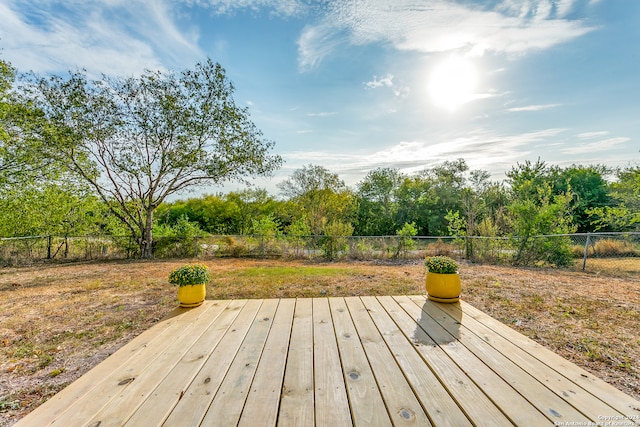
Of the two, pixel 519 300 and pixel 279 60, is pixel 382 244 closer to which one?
pixel 519 300

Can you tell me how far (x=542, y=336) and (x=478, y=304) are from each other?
113 cm

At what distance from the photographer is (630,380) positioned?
2010mm

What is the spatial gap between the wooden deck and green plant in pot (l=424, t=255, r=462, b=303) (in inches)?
26.9

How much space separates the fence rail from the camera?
7336 millimetres

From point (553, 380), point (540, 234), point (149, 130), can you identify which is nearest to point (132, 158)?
point (149, 130)

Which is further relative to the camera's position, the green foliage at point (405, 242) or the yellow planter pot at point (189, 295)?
the green foliage at point (405, 242)

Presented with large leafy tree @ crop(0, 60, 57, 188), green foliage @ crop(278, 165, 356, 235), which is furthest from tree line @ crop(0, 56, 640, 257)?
green foliage @ crop(278, 165, 356, 235)

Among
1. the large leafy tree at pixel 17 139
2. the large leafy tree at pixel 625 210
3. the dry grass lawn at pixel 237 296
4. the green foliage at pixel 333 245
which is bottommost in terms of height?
the dry grass lawn at pixel 237 296

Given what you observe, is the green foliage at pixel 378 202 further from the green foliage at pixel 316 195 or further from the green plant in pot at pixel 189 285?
the green plant in pot at pixel 189 285

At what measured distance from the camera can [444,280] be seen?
3.20 m

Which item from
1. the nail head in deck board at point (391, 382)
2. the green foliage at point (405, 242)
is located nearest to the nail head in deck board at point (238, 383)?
the nail head in deck board at point (391, 382)

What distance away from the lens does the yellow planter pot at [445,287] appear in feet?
10.4

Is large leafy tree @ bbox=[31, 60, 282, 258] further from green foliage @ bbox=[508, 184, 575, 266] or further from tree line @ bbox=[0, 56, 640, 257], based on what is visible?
green foliage @ bbox=[508, 184, 575, 266]

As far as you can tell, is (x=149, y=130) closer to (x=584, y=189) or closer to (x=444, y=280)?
(x=444, y=280)
